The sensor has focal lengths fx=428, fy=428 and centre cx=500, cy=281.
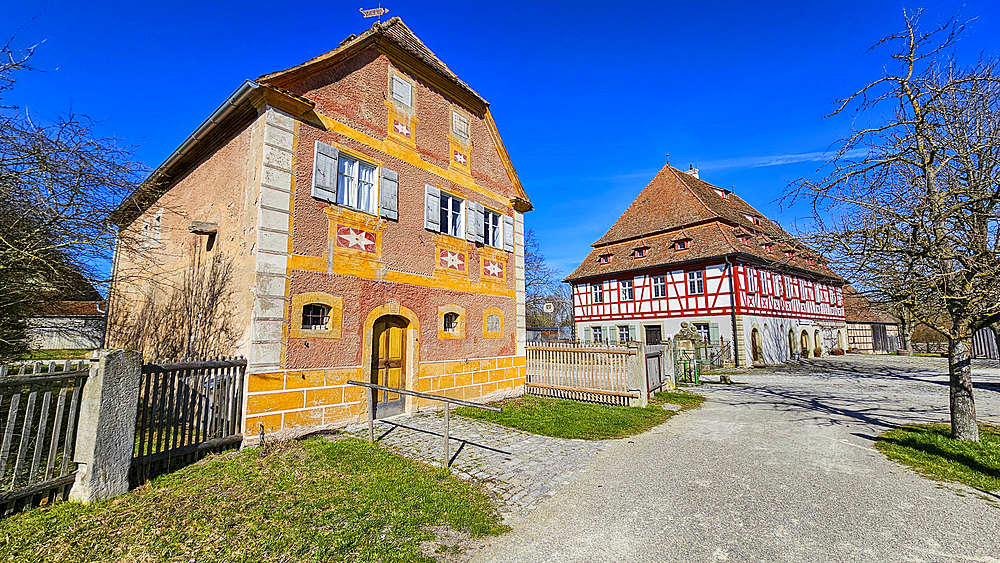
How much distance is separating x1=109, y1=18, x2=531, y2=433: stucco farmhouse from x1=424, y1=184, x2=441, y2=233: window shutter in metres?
0.05

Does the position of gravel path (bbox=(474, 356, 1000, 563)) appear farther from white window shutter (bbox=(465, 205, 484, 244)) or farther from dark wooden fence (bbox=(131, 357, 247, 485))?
white window shutter (bbox=(465, 205, 484, 244))

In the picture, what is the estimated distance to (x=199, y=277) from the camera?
26.9 ft

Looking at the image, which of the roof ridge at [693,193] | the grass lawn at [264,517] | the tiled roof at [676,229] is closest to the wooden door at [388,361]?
the grass lawn at [264,517]

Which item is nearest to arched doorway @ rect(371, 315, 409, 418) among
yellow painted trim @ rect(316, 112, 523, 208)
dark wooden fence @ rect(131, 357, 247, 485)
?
dark wooden fence @ rect(131, 357, 247, 485)

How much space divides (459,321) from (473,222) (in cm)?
257

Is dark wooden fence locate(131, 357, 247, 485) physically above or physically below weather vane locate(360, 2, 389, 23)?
below

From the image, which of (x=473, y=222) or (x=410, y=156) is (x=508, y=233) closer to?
(x=473, y=222)

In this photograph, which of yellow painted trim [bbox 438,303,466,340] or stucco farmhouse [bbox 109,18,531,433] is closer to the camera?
stucco farmhouse [bbox 109,18,531,433]

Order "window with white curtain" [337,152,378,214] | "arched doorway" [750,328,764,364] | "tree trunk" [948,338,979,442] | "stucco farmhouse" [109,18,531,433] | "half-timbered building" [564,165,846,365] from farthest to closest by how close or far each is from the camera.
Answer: "half-timbered building" [564,165,846,365]
"arched doorway" [750,328,764,364]
"window with white curtain" [337,152,378,214]
"stucco farmhouse" [109,18,531,433]
"tree trunk" [948,338,979,442]

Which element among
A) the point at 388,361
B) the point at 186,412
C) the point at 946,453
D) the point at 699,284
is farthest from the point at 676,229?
the point at 186,412

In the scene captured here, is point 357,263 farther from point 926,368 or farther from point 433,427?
point 926,368

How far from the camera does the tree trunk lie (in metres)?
6.49

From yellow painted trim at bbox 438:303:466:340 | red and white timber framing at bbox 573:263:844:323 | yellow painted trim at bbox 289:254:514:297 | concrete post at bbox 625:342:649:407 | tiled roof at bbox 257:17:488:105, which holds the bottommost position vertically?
concrete post at bbox 625:342:649:407

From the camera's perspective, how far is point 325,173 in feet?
25.2
